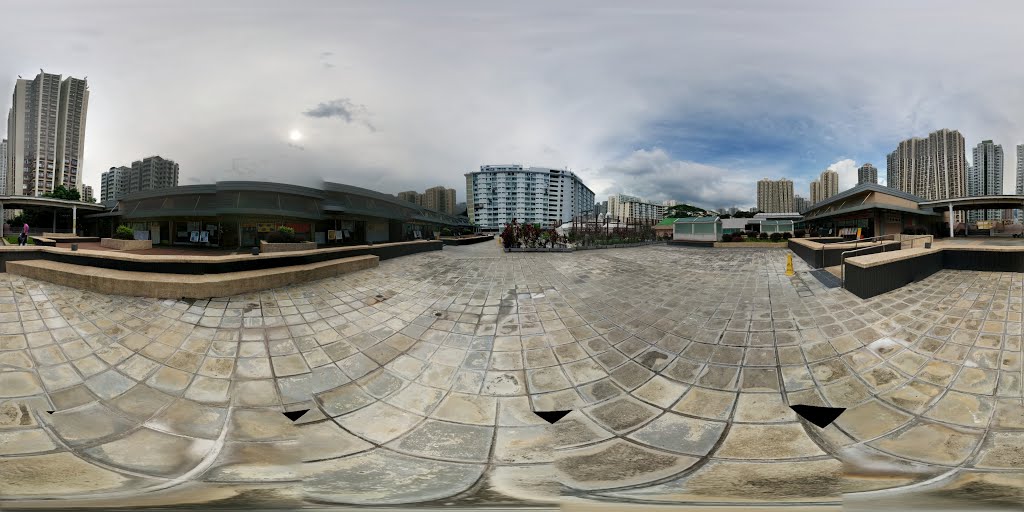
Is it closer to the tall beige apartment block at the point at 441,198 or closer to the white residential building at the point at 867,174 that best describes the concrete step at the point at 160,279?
the white residential building at the point at 867,174

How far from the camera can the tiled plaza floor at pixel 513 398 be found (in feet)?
7.75

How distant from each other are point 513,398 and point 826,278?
23.5 feet

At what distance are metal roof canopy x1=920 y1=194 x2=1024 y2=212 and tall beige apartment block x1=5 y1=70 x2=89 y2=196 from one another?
43.7 metres

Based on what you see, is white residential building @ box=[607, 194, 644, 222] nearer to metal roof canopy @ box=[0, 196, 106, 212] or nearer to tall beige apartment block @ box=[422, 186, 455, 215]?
tall beige apartment block @ box=[422, 186, 455, 215]

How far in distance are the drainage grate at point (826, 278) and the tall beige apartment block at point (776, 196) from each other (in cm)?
5905

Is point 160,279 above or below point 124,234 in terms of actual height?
below

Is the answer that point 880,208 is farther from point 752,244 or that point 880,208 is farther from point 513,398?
point 513,398

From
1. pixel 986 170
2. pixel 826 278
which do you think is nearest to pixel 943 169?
pixel 986 170

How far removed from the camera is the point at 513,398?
3.44 meters

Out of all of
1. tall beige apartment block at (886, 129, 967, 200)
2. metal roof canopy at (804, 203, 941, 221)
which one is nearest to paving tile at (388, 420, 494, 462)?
metal roof canopy at (804, 203, 941, 221)

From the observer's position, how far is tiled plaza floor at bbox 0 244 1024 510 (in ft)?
7.75

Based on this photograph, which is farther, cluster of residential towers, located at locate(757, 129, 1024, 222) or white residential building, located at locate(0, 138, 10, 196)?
white residential building, located at locate(0, 138, 10, 196)

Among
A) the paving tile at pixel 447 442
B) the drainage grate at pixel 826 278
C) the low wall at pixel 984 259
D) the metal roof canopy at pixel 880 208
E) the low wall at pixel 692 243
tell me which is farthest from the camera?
the metal roof canopy at pixel 880 208

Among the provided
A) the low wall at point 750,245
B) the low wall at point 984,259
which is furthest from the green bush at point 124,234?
the low wall at point 750,245
